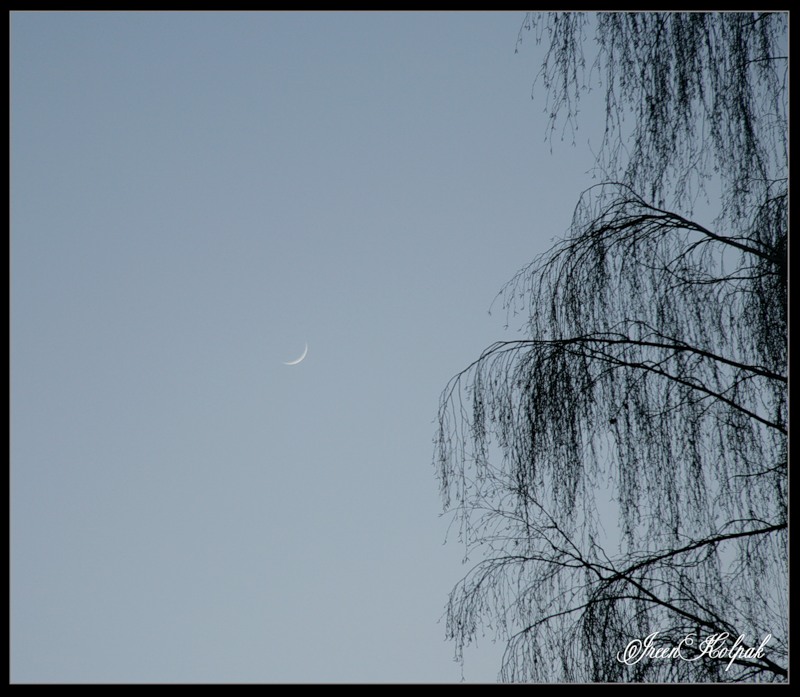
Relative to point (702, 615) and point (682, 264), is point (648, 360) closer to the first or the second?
point (682, 264)

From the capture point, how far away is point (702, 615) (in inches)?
113

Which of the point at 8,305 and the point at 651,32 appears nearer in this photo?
the point at 8,305

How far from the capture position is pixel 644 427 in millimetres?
3057

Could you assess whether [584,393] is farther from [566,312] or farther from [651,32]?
[651,32]

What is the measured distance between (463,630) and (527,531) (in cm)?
40

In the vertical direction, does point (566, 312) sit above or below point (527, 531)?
above

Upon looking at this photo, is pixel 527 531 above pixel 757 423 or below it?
below
